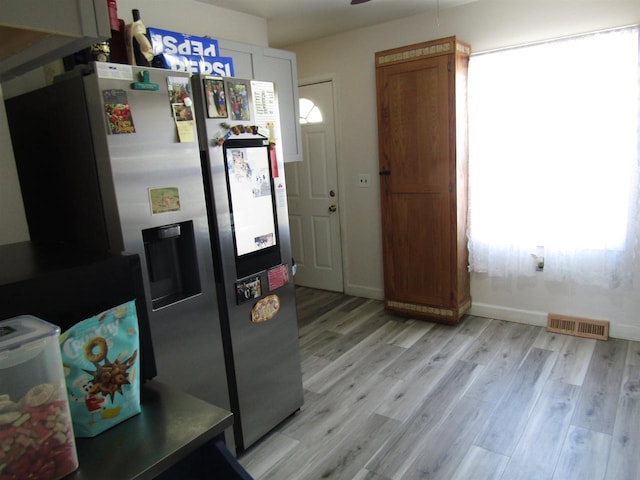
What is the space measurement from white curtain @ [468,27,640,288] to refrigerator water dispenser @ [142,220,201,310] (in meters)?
2.51

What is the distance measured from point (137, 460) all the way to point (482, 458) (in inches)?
74.2

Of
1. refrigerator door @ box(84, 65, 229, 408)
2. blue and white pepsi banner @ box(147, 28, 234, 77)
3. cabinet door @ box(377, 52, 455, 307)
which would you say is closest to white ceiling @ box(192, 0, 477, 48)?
cabinet door @ box(377, 52, 455, 307)

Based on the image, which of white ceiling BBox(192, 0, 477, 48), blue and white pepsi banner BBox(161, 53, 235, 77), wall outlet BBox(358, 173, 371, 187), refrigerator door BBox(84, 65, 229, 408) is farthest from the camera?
wall outlet BBox(358, 173, 371, 187)

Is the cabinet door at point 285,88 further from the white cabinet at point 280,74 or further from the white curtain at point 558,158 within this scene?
the white curtain at point 558,158

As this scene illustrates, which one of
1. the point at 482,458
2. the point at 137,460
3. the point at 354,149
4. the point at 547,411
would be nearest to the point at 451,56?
the point at 354,149

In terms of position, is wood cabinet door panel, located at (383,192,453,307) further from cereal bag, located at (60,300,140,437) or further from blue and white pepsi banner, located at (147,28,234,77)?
cereal bag, located at (60,300,140,437)

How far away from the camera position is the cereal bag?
86 cm

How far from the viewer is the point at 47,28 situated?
75 centimetres

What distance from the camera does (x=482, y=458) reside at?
2.20 metres

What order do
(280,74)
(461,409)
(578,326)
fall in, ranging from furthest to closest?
1. (578,326)
2. (280,74)
3. (461,409)

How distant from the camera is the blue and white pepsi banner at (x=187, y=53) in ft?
6.70

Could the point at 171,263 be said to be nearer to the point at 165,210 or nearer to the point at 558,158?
the point at 165,210

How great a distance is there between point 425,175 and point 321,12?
1.51 m

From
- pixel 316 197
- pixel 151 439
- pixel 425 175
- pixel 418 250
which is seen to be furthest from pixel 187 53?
pixel 316 197
